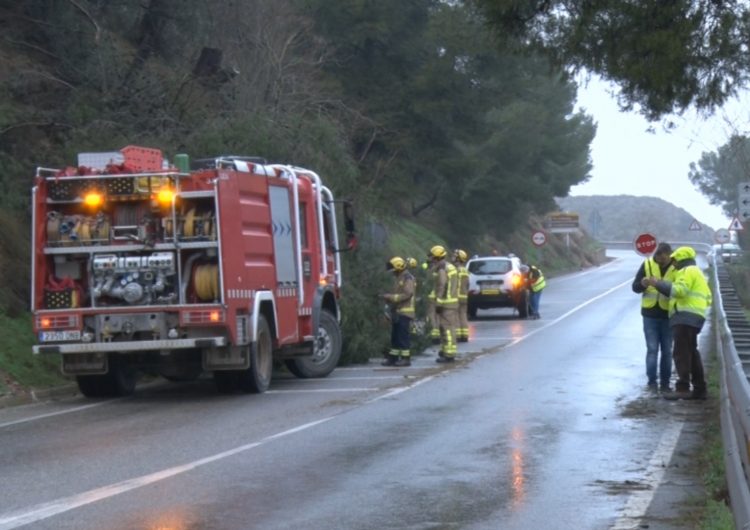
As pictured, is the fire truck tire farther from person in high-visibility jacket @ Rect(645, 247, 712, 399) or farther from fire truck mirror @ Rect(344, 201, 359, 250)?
person in high-visibility jacket @ Rect(645, 247, 712, 399)

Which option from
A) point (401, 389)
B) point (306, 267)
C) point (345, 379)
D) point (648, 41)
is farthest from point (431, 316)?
point (648, 41)

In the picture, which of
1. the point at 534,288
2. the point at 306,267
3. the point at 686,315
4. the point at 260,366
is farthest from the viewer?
the point at 534,288

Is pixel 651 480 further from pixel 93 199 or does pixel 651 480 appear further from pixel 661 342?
pixel 93 199

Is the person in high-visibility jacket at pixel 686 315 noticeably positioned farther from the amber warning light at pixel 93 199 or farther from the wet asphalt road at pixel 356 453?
the amber warning light at pixel 93 199

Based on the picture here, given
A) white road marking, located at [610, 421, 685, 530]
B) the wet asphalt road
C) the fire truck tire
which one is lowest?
white road marking, located at [610, 421, 685, 530]

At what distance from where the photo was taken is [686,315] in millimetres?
15617

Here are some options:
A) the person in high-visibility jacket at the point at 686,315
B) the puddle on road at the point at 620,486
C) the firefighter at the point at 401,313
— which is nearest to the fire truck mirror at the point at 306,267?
the firefighter at the point at 401,313

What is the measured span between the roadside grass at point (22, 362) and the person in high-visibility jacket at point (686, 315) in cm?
817

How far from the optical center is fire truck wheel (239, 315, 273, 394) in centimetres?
1706

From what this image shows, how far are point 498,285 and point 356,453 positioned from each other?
24326 millimetres

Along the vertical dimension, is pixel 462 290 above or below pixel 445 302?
above

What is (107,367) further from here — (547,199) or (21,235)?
(547,199)

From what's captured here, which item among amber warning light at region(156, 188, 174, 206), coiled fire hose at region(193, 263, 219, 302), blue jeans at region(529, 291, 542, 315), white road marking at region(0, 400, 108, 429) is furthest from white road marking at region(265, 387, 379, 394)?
blue jeans at region(529, 291, 542, 315)

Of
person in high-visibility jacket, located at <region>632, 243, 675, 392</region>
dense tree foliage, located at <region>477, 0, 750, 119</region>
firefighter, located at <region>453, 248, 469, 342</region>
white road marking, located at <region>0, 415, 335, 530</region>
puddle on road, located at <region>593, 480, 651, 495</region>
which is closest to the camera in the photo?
white road marking, located at <region>0, 415, 335, 530</region>
